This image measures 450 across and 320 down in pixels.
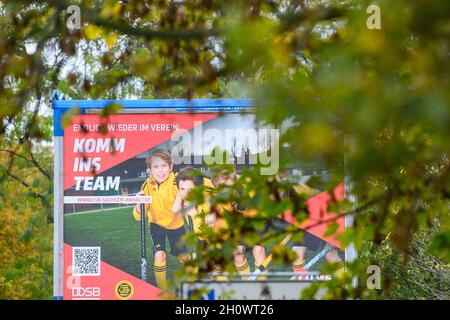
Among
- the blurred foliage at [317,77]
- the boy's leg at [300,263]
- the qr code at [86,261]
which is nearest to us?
the blurred foliage at [317,77]

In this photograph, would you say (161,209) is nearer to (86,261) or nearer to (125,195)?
(125,195)

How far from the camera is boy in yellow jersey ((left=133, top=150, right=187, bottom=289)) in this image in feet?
23.5

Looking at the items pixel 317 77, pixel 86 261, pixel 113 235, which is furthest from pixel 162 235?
pixel 317 77

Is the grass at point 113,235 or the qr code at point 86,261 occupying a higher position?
the grass at point 113,235

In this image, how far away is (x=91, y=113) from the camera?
7.20 m

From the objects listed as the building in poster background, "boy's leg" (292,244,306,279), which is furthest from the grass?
"boy's leg" (292,244,306,279)

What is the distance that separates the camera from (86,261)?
7293 mm

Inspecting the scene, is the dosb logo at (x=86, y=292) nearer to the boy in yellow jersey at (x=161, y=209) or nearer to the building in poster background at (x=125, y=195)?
the building in poster background at (x=125, y=195)

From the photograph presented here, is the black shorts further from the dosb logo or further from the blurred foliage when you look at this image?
the blurred foliage

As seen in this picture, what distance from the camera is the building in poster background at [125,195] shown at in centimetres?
712

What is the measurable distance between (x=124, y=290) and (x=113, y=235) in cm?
48

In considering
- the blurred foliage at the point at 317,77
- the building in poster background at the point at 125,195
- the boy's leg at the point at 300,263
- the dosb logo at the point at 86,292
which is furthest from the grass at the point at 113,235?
the blurred foliage at the point at 317,77

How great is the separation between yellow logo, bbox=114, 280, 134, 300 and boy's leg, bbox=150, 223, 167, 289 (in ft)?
0.81
